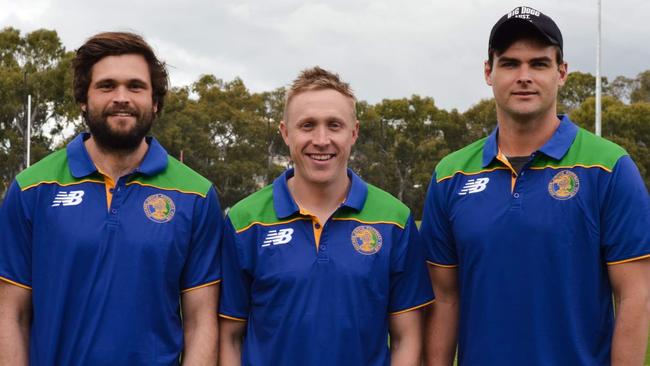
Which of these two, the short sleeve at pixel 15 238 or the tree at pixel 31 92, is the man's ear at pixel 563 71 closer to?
the short sleeve at pixel 15 238

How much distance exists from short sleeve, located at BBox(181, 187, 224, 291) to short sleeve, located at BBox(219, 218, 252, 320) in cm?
5

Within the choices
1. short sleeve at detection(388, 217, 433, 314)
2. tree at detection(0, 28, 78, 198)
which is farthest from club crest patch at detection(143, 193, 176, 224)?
tree at detection(0, 28, 78, 198)

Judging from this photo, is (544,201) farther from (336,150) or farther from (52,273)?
(52,273)

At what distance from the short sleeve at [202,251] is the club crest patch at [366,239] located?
23.7 inches

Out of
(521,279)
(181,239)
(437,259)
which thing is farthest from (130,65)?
(521,279)

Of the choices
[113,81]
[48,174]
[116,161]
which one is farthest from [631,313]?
[48,174]

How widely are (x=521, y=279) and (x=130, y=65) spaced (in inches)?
72.9

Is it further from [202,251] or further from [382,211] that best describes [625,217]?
[202,251]

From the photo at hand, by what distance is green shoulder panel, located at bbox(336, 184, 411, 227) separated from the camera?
3.70 m

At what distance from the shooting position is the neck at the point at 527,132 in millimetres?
3635

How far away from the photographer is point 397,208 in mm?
3775

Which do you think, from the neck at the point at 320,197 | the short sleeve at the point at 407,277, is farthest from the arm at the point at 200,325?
the short sleeve at the point at 407,277

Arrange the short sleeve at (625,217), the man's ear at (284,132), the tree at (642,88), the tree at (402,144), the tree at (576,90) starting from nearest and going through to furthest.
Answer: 1. the short sleeve at (625,217)
2. the man's ear at (284,132)
3. the tree at (402,144)
4. the tree at (576,90)
5. the tree at (642,88)

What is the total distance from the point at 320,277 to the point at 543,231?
3.03 feet
